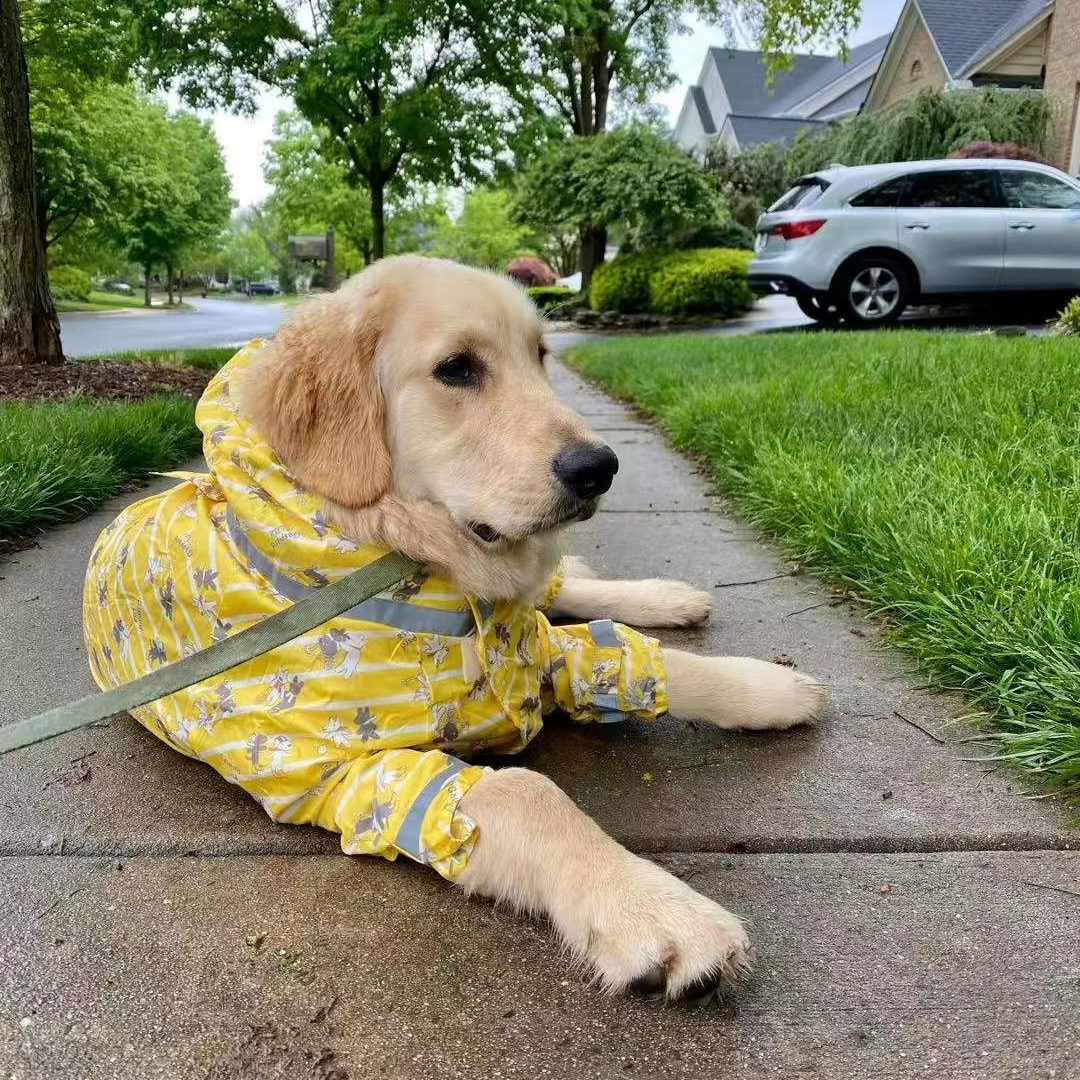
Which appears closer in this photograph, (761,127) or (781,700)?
(781,700)

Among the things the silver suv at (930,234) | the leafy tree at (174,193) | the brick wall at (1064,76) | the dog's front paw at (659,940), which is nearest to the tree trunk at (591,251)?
the silver suv at (930,234)

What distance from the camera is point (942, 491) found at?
3613 millimetres

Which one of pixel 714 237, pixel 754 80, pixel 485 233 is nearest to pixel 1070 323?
pixel 714 237

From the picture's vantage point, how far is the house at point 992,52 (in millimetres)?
23156

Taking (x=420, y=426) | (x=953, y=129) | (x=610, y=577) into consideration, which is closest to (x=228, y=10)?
(x=610, y=577)

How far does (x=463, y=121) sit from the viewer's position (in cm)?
1694

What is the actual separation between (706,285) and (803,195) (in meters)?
4.63

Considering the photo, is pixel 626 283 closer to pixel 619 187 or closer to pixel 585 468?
pixel 619 187

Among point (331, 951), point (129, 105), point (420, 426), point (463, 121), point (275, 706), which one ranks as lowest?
point (331, 951)

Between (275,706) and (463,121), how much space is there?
675 inches

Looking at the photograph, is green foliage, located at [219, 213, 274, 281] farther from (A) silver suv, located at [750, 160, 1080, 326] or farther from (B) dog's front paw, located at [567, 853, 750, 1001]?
(B) dog's front paw, located at [567, 853, 750, 1001]

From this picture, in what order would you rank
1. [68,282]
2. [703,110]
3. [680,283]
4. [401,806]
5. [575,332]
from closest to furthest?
[401,806]
[680,283]
[575,332]
[68,282]
[703,110]

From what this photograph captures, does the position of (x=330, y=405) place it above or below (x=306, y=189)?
below

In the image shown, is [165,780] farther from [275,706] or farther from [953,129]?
[953,129]
